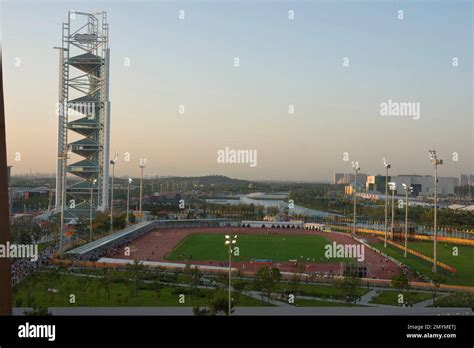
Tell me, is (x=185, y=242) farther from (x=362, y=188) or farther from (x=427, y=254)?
(x=362, y=188)

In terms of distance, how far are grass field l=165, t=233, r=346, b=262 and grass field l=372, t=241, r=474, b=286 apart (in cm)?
302

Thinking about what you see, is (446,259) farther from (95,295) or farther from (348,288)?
(95,295)

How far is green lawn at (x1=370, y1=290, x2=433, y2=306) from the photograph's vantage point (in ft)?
40.7

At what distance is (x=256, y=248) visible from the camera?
2428 cm

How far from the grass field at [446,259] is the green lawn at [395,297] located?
316 cm

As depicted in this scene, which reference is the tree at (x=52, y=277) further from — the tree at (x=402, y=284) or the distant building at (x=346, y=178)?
the distant building at (x=346, y=178)

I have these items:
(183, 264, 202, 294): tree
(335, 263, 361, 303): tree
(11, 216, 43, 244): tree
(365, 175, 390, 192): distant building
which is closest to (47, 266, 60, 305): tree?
(183, 264, 202, 294): tree

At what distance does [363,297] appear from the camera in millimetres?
12969

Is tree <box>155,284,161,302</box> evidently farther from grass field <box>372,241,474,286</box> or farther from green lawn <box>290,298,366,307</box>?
grass field <box>372,241,474,286</box>

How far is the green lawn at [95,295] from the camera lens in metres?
11.6

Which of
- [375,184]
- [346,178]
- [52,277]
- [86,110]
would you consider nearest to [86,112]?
[86,110]

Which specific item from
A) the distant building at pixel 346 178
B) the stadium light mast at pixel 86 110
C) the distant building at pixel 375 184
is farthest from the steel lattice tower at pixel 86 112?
the distant building at pixel 346 178
